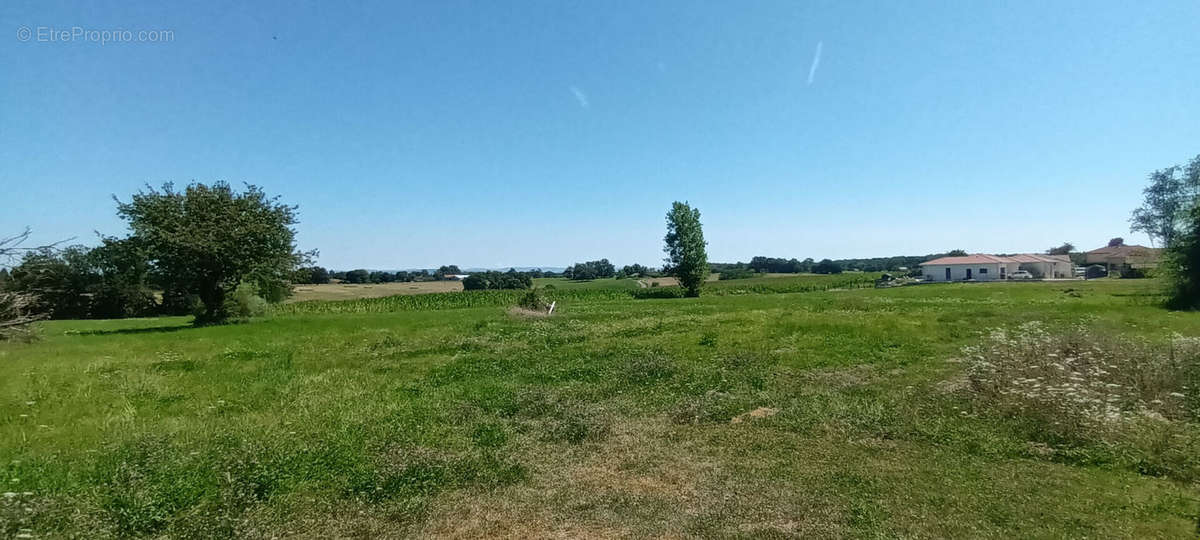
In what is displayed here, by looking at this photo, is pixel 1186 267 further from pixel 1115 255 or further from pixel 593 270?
pixel 593 270

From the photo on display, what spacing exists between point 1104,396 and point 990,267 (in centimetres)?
9417

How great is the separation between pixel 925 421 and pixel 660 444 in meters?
4.54

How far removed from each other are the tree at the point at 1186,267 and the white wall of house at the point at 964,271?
200 ft

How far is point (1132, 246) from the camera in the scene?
90.2 metres

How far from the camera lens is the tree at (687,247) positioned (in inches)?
2739

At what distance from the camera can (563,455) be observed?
25.1 ft

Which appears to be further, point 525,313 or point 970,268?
point 970,268

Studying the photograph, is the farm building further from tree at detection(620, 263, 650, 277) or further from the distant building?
tree at detection(620, 263, 650, 277)

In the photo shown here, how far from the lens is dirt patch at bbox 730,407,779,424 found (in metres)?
9.31

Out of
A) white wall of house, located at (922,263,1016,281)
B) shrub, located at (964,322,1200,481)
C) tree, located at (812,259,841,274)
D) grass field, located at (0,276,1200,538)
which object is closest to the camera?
grass field, located at (0,276,1200,538)

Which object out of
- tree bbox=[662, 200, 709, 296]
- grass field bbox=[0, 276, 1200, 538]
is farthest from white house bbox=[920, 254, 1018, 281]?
grass field bbox=[0, 276, 1200, 538]

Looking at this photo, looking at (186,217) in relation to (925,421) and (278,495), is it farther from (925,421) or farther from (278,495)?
(925,421)

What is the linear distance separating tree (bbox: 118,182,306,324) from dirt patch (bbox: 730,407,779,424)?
34.9m

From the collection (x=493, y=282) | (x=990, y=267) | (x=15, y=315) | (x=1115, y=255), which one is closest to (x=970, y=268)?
(x=990, y=267)
